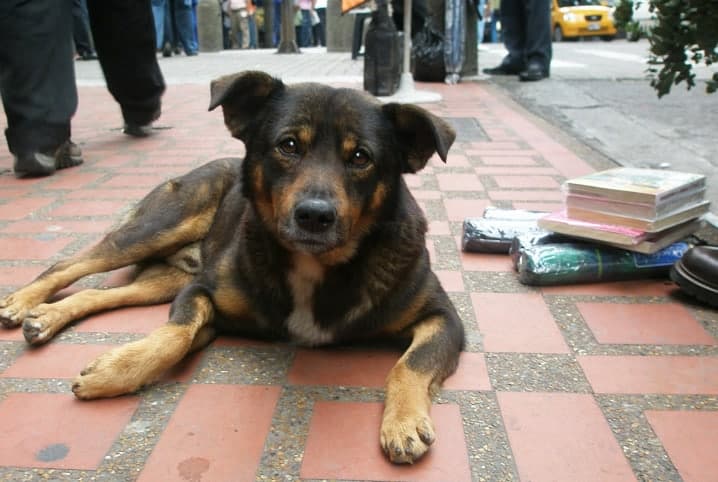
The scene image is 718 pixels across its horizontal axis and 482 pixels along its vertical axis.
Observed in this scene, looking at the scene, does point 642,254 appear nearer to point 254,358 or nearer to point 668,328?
point 668,328

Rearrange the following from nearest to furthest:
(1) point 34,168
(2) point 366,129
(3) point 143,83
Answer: (2) point 366,129
(1) point 34,168
(3) point 143,83

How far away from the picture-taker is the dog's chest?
2.43m

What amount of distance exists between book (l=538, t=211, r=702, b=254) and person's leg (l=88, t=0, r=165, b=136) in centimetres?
371

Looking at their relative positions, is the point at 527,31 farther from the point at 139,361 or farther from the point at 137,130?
the point at 139,361

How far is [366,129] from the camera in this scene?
92.0 inches

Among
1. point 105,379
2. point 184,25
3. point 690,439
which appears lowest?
point 690,439

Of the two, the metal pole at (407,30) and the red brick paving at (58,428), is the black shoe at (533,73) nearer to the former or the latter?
the metal pole at (407,30)

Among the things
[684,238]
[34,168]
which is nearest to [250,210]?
[684,238]

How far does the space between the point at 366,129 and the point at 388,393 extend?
2.91 feet

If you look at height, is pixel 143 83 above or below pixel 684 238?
above

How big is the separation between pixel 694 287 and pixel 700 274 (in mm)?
58

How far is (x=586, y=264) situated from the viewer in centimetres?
301

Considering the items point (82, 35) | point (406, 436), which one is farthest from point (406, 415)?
point (82, 35)

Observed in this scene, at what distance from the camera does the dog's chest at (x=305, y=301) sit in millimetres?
2432
